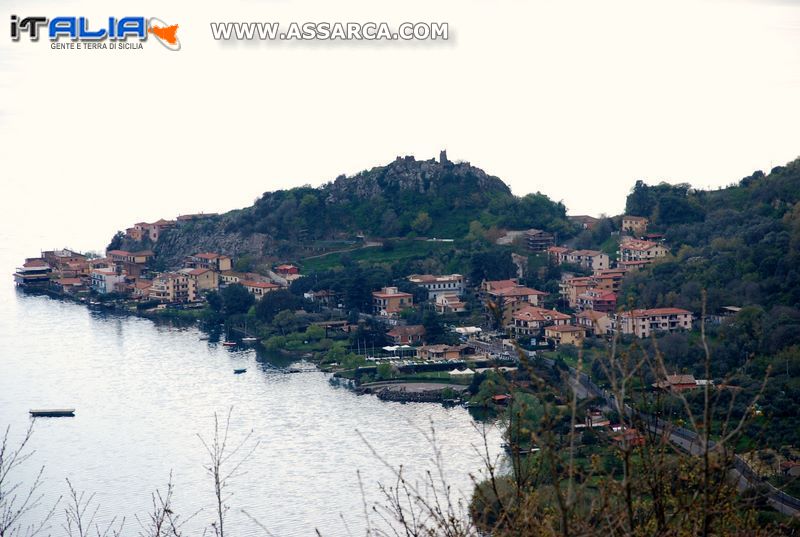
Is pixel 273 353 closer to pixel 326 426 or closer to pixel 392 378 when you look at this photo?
pixel 392 378

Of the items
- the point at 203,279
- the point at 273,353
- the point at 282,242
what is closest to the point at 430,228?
the point at 282,242

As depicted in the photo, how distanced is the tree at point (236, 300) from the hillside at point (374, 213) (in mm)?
2289

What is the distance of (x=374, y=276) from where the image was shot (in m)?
14.8

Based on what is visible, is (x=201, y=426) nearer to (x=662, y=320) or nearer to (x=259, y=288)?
(x=662, y=320)

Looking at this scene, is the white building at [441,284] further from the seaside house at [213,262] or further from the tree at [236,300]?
the seaside house at [213,262]

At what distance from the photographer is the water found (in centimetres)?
771

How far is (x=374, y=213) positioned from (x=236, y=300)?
3.55 metres

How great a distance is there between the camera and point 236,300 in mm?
14625

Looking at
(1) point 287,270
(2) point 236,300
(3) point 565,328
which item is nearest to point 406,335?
(3) point 565,328

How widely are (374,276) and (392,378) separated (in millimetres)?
3786

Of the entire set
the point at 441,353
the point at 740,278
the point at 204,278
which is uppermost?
the point at 204,278

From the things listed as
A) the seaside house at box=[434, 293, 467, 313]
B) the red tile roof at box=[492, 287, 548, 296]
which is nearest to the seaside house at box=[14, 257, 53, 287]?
the seaside house at box=[434, 293, 467, 313]

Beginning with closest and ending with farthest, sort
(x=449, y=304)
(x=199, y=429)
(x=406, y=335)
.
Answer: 1. (x=199, y=429)
2. (x=406, y=335)
3. (x=449, y=304)

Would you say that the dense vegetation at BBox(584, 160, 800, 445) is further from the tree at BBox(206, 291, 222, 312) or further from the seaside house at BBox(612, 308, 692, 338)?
the tree at BBox(206, 291, 222, 312)
